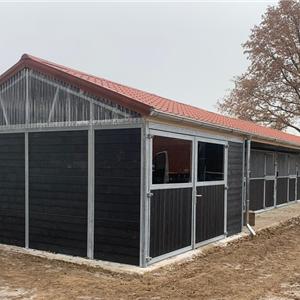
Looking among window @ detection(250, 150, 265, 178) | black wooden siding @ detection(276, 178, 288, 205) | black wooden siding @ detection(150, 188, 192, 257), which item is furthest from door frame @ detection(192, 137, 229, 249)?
black wooden siding @ detection(276, 178, 288, 205)

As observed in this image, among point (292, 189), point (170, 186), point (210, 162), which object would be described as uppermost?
point (210, 162)

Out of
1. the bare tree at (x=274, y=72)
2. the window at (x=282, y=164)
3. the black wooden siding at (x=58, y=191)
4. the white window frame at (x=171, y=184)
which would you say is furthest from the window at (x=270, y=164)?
the bare tree at (x=274, y=72)

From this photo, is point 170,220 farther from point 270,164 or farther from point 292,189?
point 292,189

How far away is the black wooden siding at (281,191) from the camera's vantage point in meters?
15.0

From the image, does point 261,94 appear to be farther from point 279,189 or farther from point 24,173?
point 24,173

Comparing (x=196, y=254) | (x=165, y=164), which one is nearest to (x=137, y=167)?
(x=165, y=164)

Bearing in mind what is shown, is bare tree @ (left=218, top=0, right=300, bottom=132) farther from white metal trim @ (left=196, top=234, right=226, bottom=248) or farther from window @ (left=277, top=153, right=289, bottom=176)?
white metal trim @ (left=196, top=234, right=226, bottom=248)

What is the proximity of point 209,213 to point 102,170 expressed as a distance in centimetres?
251

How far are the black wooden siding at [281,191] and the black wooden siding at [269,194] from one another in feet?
2.18

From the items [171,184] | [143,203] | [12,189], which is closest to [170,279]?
[143,203]

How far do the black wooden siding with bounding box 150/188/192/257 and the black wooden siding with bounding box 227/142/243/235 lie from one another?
1.85m

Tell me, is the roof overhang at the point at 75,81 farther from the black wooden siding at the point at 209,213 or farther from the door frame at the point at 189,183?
the black wooden siding at the point at 209,213

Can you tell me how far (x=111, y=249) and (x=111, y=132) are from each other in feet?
5.61

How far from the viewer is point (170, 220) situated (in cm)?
684
